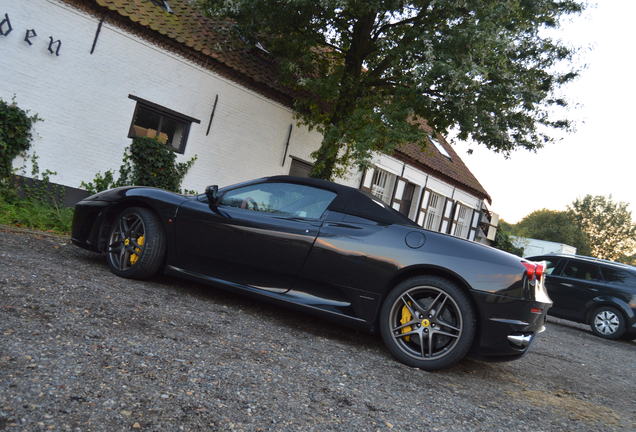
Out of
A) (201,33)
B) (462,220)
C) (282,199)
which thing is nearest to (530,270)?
(282,199)

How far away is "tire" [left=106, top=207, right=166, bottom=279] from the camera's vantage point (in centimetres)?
476

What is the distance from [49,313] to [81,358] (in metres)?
0.80

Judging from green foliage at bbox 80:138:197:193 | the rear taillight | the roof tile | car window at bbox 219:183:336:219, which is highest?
the roof tile

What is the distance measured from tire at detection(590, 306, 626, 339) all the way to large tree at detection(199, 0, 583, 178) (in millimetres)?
3659

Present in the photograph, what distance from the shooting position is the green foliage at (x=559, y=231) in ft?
231

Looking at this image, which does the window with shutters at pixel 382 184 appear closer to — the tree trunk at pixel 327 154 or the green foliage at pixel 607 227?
the tree trunk at pixel 327 154

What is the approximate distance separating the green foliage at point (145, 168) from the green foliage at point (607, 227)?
75855mm

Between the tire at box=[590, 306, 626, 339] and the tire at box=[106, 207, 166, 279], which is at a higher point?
the tire at box=[590, 306, 626, 339]

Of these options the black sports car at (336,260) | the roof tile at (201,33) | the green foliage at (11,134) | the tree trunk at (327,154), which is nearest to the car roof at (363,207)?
the black sports car at (336,260)

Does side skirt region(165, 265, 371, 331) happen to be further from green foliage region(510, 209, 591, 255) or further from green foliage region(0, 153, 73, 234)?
green foliage region(510, 209, 591, 255)

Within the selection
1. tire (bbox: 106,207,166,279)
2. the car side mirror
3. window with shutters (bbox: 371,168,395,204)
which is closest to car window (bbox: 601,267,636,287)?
window with shutters (bbox: 371,168,395,204)

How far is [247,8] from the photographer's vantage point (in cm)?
972

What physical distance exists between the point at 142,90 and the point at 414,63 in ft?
18.6

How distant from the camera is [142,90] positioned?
1033 centimetres
